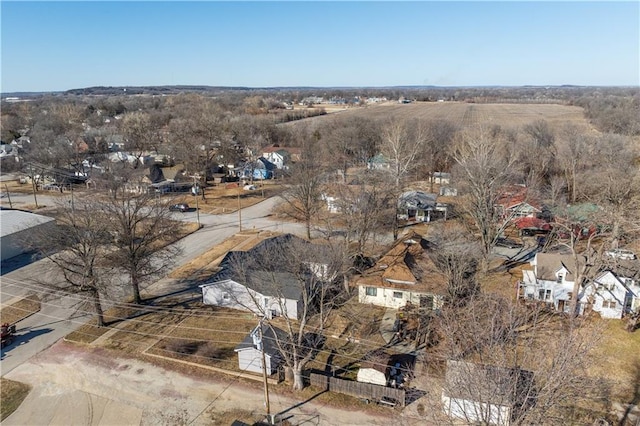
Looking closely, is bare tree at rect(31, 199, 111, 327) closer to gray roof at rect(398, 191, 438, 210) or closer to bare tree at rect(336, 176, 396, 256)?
bare tree at rect(336, 176, 396, 256)

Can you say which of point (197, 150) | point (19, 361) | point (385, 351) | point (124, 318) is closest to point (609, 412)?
point (385, 351)

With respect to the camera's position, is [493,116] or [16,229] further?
[493,116]

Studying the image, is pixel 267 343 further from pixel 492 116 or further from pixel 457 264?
pixel 492 116

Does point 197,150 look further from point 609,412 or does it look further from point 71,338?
point 609,412

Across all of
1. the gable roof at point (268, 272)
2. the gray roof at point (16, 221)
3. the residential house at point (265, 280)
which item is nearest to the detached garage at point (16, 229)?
the gray roof at point (16, 221)

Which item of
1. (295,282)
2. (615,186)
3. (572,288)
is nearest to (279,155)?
(295,282)
